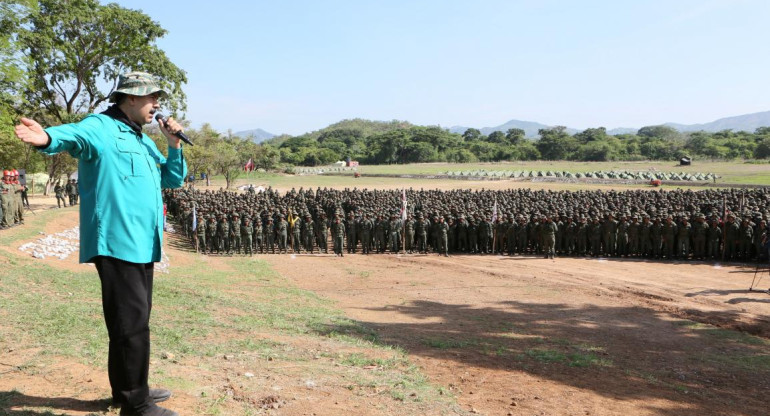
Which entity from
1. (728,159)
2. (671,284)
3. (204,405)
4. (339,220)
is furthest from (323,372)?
(728,159)

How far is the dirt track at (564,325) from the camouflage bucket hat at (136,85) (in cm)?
379

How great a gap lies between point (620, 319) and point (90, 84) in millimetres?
26434

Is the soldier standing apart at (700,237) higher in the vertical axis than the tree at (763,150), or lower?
lower

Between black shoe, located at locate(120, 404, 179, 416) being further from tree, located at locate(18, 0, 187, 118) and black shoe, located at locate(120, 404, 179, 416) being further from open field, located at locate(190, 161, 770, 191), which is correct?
open field, located at locate(190, 161, 770, 191)

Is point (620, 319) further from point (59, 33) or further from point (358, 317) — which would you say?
point (59, 33)

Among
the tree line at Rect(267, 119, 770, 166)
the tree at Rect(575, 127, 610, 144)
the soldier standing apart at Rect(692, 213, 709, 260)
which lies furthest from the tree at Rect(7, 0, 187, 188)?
the tree at Rect(575, 127, 610, 144)

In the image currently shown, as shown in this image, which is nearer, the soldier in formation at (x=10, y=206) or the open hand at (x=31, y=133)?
the open hand at (x=31, y=133)

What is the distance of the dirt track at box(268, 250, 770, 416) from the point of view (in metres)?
5.81

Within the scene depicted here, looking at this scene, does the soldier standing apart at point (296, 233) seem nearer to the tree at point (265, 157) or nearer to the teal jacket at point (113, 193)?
the teal jacket at point (113, 193)

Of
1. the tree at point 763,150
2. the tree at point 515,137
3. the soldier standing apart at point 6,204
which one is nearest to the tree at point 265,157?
the soldier standing apart at point 6,204

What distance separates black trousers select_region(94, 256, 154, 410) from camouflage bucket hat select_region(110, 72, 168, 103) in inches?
38.2

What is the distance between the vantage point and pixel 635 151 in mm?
85938

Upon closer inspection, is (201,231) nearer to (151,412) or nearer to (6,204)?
(6,204)

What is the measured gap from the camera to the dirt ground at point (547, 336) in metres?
5.05
